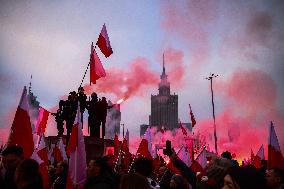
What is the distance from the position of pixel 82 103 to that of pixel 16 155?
11583mm

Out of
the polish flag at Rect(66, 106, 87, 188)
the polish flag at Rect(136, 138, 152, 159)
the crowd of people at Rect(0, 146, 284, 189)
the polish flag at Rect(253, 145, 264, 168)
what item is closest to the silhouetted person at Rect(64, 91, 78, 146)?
the polish flag at Rect(136, 138, 152, 159)

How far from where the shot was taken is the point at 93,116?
55.6 feet

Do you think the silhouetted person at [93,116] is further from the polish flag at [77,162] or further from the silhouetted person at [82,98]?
the polish flag at [77,162]

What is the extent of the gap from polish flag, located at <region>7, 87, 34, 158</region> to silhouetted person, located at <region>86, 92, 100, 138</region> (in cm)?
1079

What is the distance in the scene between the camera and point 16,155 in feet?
16.0

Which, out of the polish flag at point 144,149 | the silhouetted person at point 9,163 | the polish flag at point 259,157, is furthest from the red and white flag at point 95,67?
the silhouetted person at point 9,163

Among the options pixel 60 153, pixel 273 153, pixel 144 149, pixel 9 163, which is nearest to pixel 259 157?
pixel 144 149

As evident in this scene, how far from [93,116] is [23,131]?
11322 mm

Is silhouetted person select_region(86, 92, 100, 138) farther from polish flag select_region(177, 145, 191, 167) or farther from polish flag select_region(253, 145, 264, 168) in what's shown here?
polish flag select_region(253, 145, 264, 168)

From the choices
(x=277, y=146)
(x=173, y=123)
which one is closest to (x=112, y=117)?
(x=173, y=123)

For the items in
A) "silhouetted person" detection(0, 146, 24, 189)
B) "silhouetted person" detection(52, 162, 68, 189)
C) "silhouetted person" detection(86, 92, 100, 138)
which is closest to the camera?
"silhouetted person" detection(0, 146, 24, 189)

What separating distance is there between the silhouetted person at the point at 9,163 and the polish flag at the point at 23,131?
18.2 inches

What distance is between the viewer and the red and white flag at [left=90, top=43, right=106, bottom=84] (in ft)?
48.4

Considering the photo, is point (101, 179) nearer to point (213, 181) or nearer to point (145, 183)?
point (145, 183)
